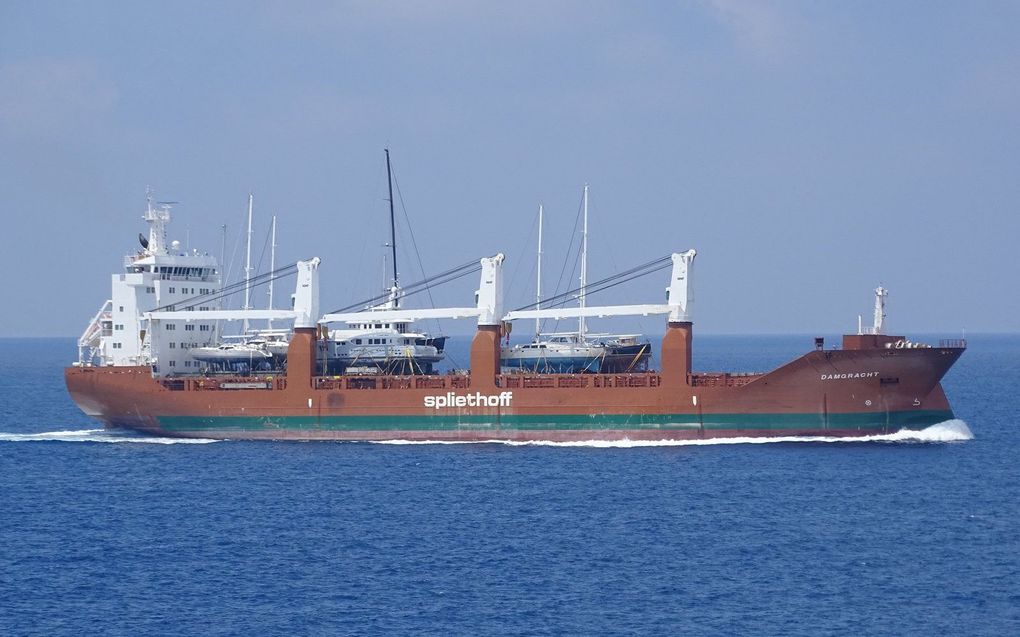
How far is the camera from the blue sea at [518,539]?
27.8 meters

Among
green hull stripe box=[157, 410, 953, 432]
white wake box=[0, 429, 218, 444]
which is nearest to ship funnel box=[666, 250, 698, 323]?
green hull stripe box=[157, 410, 953, 432]

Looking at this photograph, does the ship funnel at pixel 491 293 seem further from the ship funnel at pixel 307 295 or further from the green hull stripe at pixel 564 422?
the ship funnel at pixel 307 295

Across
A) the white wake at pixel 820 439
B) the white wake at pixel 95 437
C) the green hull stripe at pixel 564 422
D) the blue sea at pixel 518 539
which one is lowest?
the blue sea at pixel 518 539

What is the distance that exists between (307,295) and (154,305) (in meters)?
7.72

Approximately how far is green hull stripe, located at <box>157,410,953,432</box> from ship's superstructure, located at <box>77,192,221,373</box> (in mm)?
3397

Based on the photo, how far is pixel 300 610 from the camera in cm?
A: 2816

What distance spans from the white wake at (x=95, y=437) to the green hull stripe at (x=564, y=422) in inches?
22.7

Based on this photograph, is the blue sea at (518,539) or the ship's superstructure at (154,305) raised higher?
the ship's superstructure at (154,305)

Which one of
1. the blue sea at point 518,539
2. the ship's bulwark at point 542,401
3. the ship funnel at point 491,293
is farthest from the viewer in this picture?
the ship funnel at point 491,293

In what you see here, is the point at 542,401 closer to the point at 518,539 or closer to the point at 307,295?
the point at 307,295

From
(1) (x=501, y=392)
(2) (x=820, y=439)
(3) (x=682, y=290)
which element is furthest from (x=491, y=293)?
(2) (x=820, y=439)

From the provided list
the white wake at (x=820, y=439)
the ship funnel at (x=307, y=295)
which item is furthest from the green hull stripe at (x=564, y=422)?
the ship funnel at (x=307, y=295)

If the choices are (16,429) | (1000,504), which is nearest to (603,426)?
(1000,504)

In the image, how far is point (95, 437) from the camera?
183ft
